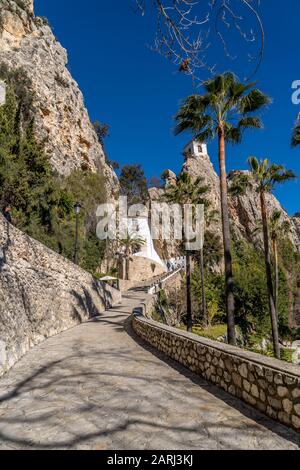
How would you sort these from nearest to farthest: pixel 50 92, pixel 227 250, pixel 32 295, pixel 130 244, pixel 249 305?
pixel 32 295
pixel 227 250
pixel 249 305
pixel 50 92
pixel 130 244

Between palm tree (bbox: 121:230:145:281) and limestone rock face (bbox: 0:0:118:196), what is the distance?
8.65m

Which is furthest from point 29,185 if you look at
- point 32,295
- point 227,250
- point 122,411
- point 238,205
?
point 238,205

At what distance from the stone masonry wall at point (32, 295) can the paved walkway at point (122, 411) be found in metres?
1.03

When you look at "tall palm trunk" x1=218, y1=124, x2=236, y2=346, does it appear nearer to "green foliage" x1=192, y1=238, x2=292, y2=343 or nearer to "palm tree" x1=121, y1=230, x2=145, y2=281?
"green foliage" x1=192, y1=238, x2=292, y2=343

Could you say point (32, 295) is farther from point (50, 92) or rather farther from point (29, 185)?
point (50, 92)

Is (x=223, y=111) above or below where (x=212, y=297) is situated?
above

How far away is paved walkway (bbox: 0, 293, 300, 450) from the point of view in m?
3.14

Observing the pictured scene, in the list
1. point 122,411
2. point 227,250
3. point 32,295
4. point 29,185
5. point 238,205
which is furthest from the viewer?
point 238,205

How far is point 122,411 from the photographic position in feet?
12.9

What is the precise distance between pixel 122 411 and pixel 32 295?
21.5 ft

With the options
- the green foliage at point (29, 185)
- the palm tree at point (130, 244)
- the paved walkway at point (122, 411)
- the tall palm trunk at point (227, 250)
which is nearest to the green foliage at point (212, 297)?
the green foliage at point (29, 185)
